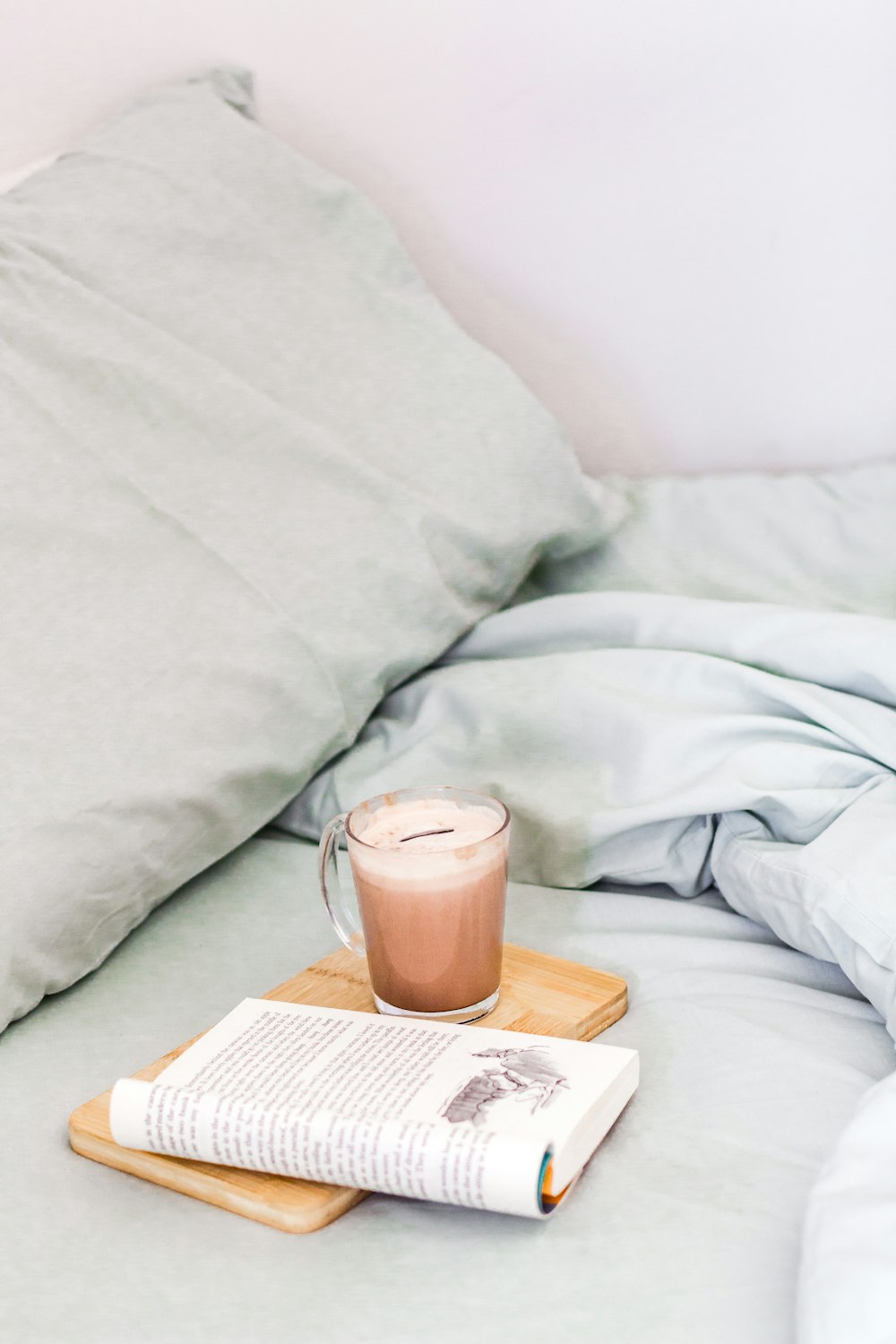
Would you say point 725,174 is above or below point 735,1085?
above

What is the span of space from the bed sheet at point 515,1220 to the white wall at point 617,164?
64cm

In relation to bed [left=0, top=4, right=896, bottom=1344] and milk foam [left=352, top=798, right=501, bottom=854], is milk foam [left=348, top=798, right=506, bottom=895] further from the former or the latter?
bed [left=0, top=4, right=896, bottom=1344]

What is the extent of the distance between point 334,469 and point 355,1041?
1.47 ft

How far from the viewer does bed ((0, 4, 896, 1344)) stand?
49 cm

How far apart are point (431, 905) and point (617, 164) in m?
0.81

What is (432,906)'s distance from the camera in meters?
0.63

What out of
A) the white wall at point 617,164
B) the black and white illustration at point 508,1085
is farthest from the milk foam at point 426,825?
the white wall at point 617,164

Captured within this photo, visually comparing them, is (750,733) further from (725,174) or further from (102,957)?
(725,174)

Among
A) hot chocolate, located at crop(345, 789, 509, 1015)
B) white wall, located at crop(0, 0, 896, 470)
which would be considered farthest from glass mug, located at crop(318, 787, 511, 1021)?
white wall, located at crop(0, 0, 896, 470)

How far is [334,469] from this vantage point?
0.89m

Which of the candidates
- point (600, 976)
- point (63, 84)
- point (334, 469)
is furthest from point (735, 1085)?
point (63, 84)

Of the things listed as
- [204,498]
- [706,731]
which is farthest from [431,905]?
[204,498]

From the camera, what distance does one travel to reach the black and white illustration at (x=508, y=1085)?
0.53m

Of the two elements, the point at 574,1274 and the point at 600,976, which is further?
the point at 600,976
